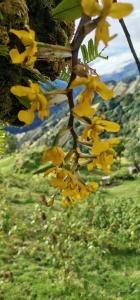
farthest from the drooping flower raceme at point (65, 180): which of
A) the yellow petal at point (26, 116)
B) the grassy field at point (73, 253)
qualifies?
the grassy field at point (73, 253)

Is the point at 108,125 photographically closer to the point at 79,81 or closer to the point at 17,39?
the point at 79,81

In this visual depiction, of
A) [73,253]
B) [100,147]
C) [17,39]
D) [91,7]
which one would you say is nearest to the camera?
[91,7]

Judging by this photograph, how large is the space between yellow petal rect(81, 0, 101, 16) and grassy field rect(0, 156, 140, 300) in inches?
266

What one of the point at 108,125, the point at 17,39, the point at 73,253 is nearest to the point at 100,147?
the point at 108,125

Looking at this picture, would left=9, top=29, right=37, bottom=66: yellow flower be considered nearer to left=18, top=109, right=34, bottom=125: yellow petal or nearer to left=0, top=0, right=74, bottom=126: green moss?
left=18, top=109, right=34, bottom=125: yellow petal

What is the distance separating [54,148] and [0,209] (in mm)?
10182

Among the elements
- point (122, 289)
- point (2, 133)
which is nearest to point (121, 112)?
point (122, 289)

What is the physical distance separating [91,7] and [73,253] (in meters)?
8.56

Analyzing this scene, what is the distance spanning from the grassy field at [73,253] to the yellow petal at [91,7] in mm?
6744

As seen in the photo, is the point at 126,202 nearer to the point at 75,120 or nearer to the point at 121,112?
the point at 75,120

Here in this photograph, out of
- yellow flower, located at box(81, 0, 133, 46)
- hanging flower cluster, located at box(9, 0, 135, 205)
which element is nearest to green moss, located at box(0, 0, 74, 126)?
hanging flower cluster, located at box(9, 0, 135, 205)

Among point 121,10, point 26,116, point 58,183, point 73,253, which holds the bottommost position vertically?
point 73,253

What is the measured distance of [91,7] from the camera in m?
0.58

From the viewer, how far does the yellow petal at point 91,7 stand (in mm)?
573
